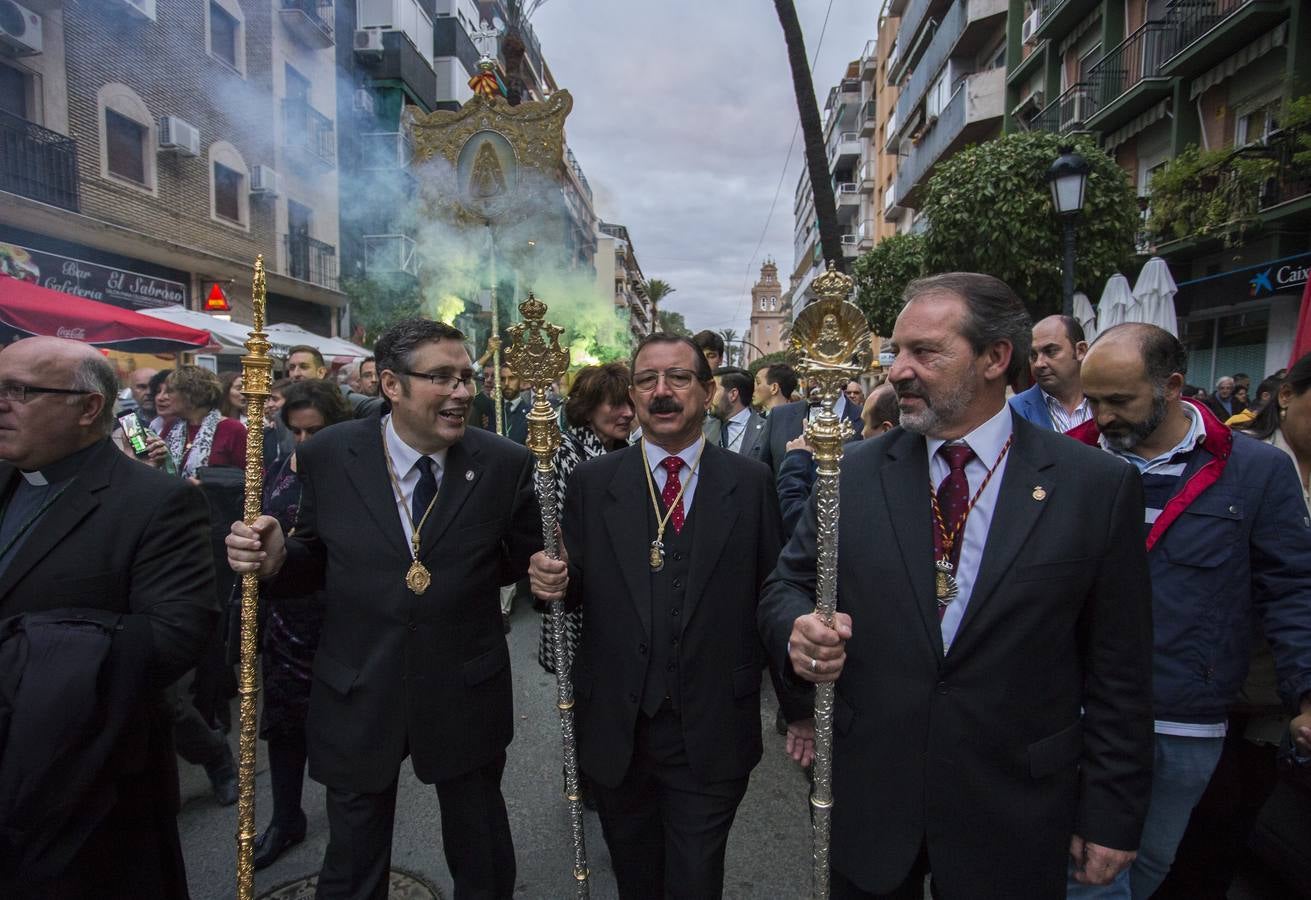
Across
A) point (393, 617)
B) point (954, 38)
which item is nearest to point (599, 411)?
point (393, 617)

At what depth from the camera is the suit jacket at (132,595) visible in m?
2.15

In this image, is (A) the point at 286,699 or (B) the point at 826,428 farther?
(A) the point at 286,699

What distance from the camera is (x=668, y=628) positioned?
2457 mm

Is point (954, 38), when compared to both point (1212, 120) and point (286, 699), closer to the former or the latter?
point (1212, 120)

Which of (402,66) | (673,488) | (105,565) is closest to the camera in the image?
(105,565)

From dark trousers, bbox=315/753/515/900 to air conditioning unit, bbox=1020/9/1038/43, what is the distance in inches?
924

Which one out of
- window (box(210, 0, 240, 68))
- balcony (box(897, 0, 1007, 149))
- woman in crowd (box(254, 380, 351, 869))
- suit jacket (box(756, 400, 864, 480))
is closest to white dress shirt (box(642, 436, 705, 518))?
woman in crowd (box(254, 380, 351, 869))

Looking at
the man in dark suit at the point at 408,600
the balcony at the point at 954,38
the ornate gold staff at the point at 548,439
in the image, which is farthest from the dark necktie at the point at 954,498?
the balcony at the point at 954,38

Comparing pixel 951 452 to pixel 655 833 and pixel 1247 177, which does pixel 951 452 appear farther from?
pixel 1247 177

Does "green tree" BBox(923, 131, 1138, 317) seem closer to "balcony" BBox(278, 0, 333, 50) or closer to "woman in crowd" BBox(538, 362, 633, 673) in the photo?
"woman in crowd" BBox(538, 362, 633, 673)

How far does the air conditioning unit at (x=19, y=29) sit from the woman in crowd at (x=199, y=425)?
960 cm

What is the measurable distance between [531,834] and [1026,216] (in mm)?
11478

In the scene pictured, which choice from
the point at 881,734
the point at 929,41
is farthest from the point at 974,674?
the point at 929,41

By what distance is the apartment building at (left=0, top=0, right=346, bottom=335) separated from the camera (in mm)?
11539
